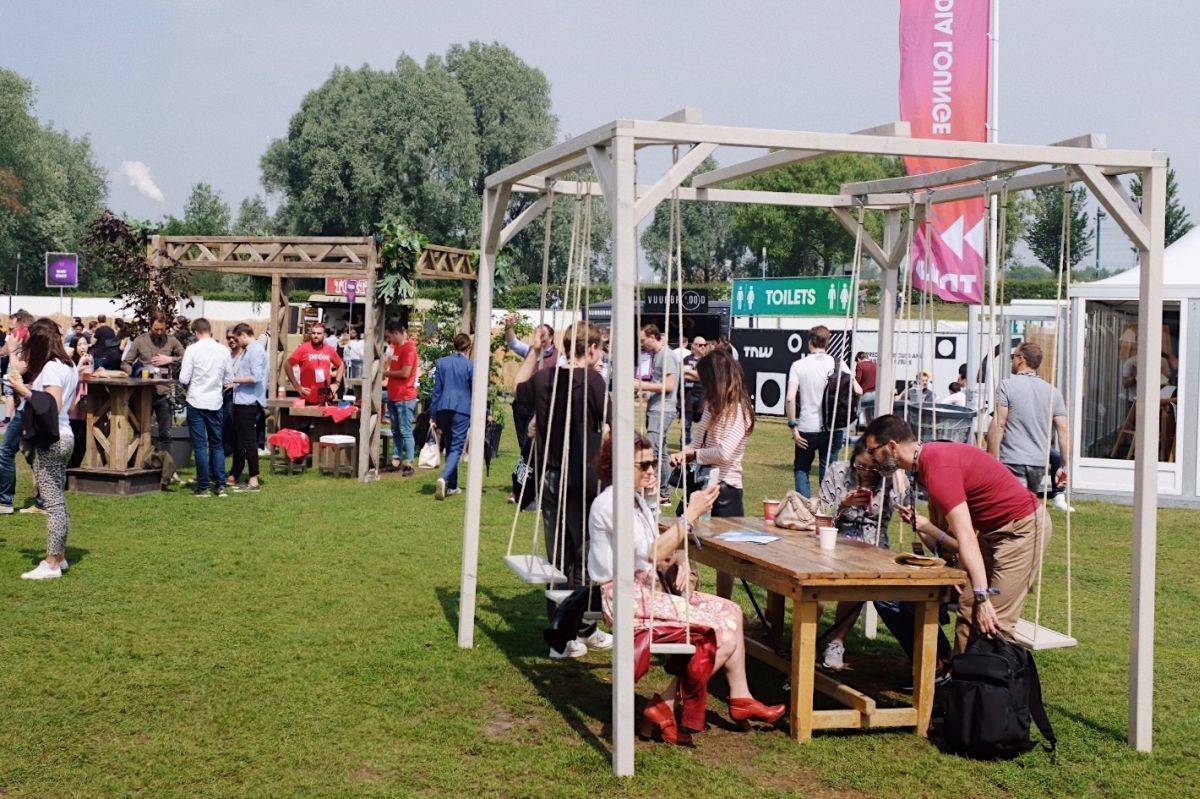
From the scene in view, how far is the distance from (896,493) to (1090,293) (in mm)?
8505

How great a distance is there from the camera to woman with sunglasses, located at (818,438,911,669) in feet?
20.3

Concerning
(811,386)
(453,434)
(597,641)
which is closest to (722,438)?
(597,641)

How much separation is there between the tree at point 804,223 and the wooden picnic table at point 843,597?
194 ft

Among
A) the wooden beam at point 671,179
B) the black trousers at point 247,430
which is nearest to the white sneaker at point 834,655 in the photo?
the wooden beam at point 671,179

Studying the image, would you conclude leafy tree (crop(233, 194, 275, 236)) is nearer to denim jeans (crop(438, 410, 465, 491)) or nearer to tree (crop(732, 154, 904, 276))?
tree (crop(732, 154, 904, 276))

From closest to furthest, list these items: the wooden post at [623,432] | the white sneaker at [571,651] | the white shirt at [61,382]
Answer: the wooden post at [623,432]
the white sneaker at [571,651]
the white shirt at [61,382]

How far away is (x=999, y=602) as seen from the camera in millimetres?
5477

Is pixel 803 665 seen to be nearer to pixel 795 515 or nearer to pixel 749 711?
pixel 749 711

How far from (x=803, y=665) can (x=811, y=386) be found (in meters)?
6.16

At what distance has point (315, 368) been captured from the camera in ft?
46.0

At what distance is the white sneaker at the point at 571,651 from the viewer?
6559 millimetres

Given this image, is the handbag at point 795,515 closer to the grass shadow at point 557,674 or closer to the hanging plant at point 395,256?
the grass shadow at point 557,674

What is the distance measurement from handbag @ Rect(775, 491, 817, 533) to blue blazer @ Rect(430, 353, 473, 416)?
20.1 ft

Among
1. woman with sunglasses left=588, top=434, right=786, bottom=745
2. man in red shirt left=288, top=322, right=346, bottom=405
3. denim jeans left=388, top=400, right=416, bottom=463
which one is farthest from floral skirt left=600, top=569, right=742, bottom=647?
man in red shirt left=288, top=322, right=346, bottom=405
